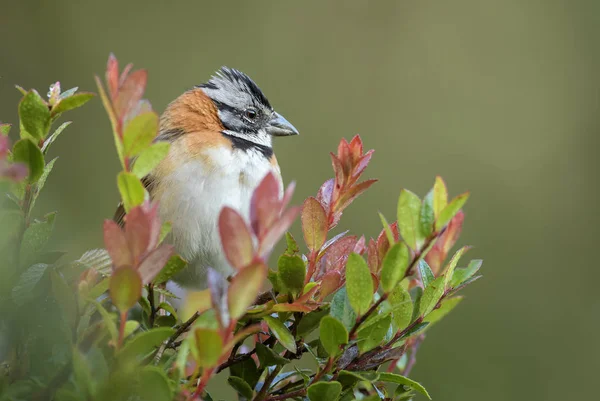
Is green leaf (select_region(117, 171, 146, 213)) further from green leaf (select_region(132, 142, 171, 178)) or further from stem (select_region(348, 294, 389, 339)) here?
stem (select_region(348, 294, 389, 339))

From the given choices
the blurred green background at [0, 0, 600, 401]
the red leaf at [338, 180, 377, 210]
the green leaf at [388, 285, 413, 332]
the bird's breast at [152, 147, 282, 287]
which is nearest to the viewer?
the green leaf at [388, 285, 413, 332]

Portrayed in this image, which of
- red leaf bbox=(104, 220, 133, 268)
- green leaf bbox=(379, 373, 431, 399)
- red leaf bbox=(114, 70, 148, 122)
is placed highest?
red leaf bbox=(114, 70, 148, 122)

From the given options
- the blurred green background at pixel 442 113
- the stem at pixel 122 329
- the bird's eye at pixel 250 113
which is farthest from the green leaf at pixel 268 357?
the blurred green background at pixel 442 113

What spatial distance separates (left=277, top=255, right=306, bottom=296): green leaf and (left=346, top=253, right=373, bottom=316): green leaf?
0.45 feet

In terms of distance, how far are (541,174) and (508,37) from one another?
5.35ft

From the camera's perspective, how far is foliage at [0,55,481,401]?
2.74 feet

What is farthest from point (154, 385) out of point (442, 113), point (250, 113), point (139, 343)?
point (442, 113)

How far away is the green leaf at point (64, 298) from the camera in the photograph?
977 millimetres

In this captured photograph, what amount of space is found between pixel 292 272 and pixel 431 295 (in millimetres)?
225

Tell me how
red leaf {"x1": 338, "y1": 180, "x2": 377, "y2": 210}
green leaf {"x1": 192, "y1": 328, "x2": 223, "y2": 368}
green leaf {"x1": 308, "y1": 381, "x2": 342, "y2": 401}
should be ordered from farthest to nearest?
1. red leaf {"x1": 338, "y1": 180, "x2": 377, "y2": 210}
2. green leaf {"x1": 308, "y1": 381, "x2": 342, "y2": 401}
3. green leaf {"x1": 192, "y1": 328, "x2": 223, "y2": 368}

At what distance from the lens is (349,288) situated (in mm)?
1021

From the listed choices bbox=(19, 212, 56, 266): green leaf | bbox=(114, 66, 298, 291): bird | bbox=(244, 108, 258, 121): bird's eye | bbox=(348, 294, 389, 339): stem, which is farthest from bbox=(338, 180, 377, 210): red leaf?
bbox=(244, 108, 258, 121): bird's eye

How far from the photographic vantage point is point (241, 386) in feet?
3.76

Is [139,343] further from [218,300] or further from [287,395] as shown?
[287,395]
